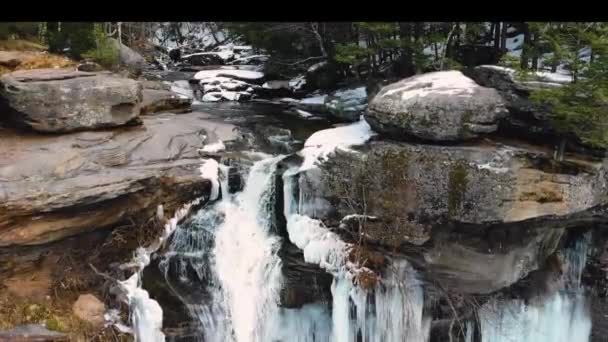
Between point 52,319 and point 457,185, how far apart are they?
5.67 meters

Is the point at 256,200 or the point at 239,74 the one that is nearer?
the point at 256,200

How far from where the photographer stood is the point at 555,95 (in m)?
8.23

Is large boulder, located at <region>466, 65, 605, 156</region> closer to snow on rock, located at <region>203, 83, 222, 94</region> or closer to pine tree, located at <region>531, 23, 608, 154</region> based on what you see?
pine tree, located at <region>531, 23, 608, 154</region>

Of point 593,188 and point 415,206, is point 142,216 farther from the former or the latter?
point 593,188

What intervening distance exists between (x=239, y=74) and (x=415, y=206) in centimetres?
1032

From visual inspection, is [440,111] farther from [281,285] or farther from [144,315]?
[144,315]

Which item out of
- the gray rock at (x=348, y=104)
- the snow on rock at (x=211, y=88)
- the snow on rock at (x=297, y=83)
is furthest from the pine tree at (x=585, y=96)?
the snow on rock at (x=211, y=88)

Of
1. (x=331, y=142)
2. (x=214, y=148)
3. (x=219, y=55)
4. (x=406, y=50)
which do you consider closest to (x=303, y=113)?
(x=406, y=50)

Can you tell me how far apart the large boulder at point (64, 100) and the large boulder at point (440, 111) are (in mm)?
4281

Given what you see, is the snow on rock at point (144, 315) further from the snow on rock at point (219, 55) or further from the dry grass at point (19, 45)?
the snow on rock at point (219, 55)

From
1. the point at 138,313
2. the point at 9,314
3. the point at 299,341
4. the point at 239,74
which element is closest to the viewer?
the point at 9,314

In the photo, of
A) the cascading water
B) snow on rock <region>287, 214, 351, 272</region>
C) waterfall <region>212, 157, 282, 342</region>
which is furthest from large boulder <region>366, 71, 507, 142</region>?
the cascading water
